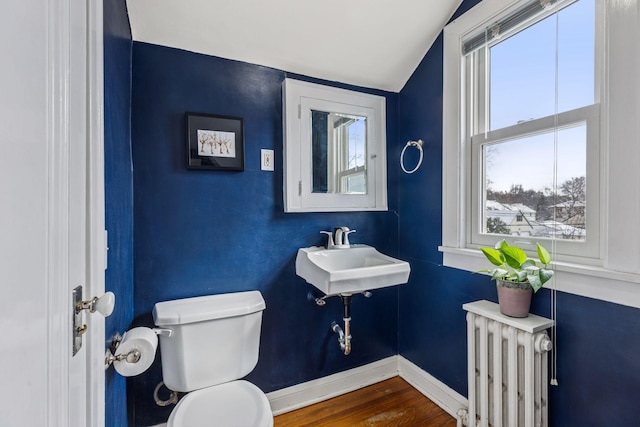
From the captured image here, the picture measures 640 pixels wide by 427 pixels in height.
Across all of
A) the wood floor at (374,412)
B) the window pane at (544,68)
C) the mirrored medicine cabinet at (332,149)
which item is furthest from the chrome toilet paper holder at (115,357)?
the window pane at (544,68)

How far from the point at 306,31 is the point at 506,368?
1.83 meters

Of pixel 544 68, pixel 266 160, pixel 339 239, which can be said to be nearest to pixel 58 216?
pixel 266 160

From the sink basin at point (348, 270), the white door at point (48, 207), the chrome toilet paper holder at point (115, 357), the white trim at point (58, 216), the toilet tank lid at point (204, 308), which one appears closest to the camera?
the white door at point (48, 207)

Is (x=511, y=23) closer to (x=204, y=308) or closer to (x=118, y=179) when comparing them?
(x=118, y=179)

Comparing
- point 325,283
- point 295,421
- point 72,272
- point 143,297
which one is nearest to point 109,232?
point 72,272

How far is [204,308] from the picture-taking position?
53.4 inches

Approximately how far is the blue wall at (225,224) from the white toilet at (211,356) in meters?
0.20

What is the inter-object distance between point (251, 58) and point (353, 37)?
567mm

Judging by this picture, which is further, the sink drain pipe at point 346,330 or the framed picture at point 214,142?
the sink drain pipe at point 346,330

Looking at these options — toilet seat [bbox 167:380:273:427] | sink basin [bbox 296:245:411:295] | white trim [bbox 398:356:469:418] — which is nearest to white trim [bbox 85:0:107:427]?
toilet seat [bbox 167:380:273:427]

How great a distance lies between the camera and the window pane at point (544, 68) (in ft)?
3.69

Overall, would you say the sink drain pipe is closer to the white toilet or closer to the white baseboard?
the white baseboard

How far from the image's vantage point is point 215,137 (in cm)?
152

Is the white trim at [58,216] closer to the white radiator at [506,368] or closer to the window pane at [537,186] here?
the white radiator at [506,368]
